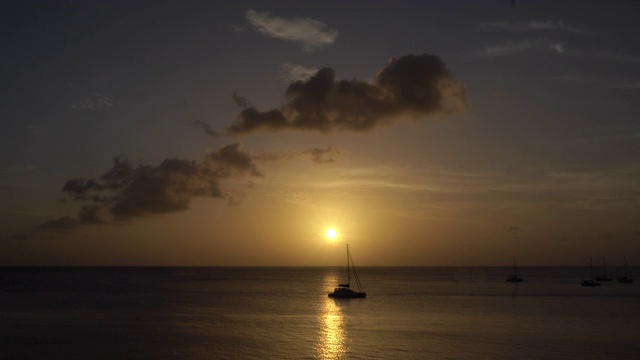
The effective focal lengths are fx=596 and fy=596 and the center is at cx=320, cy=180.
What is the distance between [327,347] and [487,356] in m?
17.1

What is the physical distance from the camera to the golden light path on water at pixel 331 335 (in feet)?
204

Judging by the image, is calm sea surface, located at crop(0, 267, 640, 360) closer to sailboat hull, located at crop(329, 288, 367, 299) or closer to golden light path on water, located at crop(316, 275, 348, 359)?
golden light path on water, located at crop(316, 275, 348, 359)

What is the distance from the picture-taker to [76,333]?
7550 centimetres

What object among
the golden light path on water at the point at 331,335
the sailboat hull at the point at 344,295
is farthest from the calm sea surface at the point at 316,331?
the sailboat hull at the point at 344,295

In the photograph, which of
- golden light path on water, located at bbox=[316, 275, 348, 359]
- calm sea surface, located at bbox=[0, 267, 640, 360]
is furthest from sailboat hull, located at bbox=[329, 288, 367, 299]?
golden light path on water, located at bbox=[316, 275, 348, 359]

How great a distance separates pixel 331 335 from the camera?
75.4 metres

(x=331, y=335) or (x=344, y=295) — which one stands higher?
(x=344, y=295)

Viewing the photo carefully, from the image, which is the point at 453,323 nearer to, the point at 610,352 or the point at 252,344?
the point at 610,352

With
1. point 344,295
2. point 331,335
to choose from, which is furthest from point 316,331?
point 344,295

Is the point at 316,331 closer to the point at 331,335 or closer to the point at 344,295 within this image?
the point at 331,335

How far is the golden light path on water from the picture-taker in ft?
204

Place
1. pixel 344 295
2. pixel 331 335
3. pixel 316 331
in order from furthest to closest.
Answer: pixel 344 295 → pixel 316 331 → pixel 331 335

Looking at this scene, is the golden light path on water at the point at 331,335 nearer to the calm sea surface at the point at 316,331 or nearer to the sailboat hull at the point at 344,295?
the calm sea surface at the point at 316,331

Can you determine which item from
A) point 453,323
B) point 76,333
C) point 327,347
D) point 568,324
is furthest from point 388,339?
point 76,333
